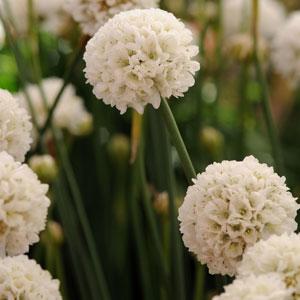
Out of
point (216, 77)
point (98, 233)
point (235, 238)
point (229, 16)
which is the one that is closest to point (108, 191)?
point (98, 233)

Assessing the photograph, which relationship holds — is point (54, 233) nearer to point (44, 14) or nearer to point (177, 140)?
point (177, 140)

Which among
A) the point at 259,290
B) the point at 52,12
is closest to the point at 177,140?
the point at 259,290

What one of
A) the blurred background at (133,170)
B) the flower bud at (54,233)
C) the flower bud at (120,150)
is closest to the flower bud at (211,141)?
the blurred background at (133,170)

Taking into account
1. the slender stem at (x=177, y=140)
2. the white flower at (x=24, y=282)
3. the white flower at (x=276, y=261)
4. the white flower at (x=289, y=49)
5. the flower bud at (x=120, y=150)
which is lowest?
the white flower at (x=276, y=261)

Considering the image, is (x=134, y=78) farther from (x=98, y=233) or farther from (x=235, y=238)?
(x=98, y=233)

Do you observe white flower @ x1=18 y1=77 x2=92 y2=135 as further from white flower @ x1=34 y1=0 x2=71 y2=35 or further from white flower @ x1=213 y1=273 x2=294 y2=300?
white flower @ x1=213 y1=273 x2=294 y2=300

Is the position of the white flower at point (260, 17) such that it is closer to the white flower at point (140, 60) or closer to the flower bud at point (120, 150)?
the flower bud at point (120, 150)
